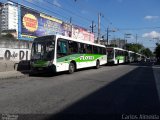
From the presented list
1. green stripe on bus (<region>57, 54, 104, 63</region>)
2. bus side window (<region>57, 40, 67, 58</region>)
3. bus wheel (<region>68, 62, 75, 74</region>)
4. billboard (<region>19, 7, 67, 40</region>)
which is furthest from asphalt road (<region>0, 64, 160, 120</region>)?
billboard (<region>19, 7, 67, 40</region>)

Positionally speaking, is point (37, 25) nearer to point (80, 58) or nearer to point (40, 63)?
point (80, 58)

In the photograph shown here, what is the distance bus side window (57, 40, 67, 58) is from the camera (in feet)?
55.3

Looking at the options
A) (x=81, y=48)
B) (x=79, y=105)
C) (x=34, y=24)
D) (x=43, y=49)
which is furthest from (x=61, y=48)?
(x=34, y=24)

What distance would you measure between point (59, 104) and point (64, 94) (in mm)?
1764

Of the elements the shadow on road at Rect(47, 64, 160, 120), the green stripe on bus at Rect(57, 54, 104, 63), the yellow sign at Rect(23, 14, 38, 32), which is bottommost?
the shadow on road at Rect(47, 64, 160, 120)

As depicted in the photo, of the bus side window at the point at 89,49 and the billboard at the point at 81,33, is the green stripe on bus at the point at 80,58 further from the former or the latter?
the billboard at the point at 81,33

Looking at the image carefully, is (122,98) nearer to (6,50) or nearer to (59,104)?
(59,104)

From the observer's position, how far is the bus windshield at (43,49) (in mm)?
16500

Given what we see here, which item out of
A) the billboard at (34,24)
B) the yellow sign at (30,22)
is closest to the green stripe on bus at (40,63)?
the billboard at (34,24)

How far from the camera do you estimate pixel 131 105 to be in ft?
25.6

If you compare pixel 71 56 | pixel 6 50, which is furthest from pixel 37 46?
pixel 6 50

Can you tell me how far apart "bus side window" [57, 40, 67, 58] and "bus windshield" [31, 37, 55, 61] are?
52 centimetres

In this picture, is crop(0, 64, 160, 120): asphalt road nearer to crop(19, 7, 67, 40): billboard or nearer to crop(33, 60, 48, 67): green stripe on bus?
crop(33, 60, 48, 67): green stripe on bus

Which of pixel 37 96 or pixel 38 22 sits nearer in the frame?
pixel 37 96
